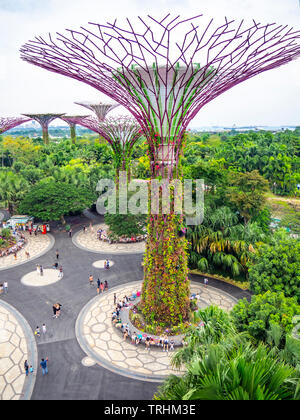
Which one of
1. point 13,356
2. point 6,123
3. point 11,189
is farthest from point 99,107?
point 13,356

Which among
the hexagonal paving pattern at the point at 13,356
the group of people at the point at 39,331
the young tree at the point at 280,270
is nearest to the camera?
the hexagonal paving pattern at the point at 13,356

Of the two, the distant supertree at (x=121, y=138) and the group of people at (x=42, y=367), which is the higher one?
the distant supertree at (x=121, y=138)

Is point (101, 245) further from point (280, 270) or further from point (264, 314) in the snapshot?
point (264, 314)

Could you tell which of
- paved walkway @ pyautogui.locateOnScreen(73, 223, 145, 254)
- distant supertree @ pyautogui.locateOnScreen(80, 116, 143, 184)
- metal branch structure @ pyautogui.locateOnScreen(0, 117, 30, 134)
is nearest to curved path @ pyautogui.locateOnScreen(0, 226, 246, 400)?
paved walkway @ pyautogui.locateOnScreen(73, 223, 145, 254)

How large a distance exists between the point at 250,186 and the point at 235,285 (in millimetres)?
6660

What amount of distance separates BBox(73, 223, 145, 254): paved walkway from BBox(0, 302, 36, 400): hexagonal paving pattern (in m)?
8.84

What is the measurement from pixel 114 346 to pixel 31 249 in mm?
13691

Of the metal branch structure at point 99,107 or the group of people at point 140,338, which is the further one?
the metal branch structure at point 99,107

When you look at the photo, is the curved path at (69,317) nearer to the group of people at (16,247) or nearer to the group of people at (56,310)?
the group of people at (56,310)

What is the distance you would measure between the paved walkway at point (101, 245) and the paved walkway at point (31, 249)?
2306mm

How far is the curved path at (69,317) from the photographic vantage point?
1095cm

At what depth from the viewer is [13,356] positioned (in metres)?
12.7

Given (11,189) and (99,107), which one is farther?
(99,107)

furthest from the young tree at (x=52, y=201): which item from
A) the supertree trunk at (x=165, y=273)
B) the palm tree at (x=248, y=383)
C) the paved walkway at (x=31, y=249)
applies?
the palm tree at (x=248, y=383)
